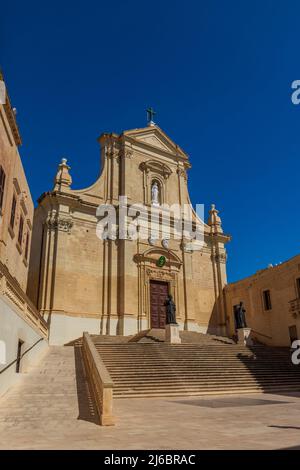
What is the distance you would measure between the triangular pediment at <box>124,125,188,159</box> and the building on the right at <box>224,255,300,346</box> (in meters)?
12.2

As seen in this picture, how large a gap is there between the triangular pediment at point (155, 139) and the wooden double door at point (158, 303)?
11310mm

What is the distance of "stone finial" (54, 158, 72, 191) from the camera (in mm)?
24200

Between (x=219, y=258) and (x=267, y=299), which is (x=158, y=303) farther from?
(x=267, y=299)

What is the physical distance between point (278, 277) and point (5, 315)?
19031mm

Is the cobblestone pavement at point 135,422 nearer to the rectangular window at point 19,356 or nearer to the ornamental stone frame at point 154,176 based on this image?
the rectangular window at point 19,356

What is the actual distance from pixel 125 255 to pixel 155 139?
11210 mm

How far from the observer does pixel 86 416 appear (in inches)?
324

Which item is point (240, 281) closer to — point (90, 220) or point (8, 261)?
point (90, 220)

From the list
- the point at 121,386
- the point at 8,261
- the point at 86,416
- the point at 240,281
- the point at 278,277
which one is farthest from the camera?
the point at 240,281

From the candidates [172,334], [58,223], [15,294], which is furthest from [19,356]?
[58,223]

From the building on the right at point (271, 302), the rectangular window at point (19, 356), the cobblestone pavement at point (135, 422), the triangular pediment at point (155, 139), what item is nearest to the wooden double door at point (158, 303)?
the building on the right at point (271, 302)

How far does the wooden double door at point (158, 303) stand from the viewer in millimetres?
24750
